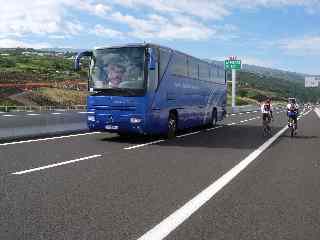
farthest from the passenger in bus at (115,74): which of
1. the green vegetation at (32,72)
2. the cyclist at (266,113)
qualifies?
the green vegetation at (32,72)

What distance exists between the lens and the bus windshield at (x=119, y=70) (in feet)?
51.0

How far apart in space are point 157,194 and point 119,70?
904 cm

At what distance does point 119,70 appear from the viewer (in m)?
15.7

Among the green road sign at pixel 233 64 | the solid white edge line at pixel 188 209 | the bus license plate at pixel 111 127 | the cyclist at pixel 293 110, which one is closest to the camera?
the solid white edge line at pixel 188 209

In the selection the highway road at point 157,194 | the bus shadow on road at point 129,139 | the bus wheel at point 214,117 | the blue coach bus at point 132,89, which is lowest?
the bus shadow on road at point 129,139

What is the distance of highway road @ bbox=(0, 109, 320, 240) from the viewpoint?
206 inches

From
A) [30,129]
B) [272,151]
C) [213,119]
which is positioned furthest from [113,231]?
[213,119]

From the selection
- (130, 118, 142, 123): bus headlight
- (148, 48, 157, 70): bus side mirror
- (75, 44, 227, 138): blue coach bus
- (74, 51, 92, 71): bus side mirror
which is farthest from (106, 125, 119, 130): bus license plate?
(74, 51, 92, 71): bus side mirror

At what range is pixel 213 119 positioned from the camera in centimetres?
2506

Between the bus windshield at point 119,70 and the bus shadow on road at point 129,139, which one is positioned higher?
the bus windshield at point 119,70

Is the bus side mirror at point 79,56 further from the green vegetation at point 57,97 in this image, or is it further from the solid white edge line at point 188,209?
the green vegetation at point 57,97

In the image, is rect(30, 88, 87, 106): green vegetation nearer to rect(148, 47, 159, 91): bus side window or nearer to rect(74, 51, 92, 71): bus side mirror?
rect(74, 51, 92, 71): bus side mirror

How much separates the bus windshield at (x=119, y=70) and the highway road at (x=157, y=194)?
3112 millimetres

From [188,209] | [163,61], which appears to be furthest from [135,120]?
[188,209]
